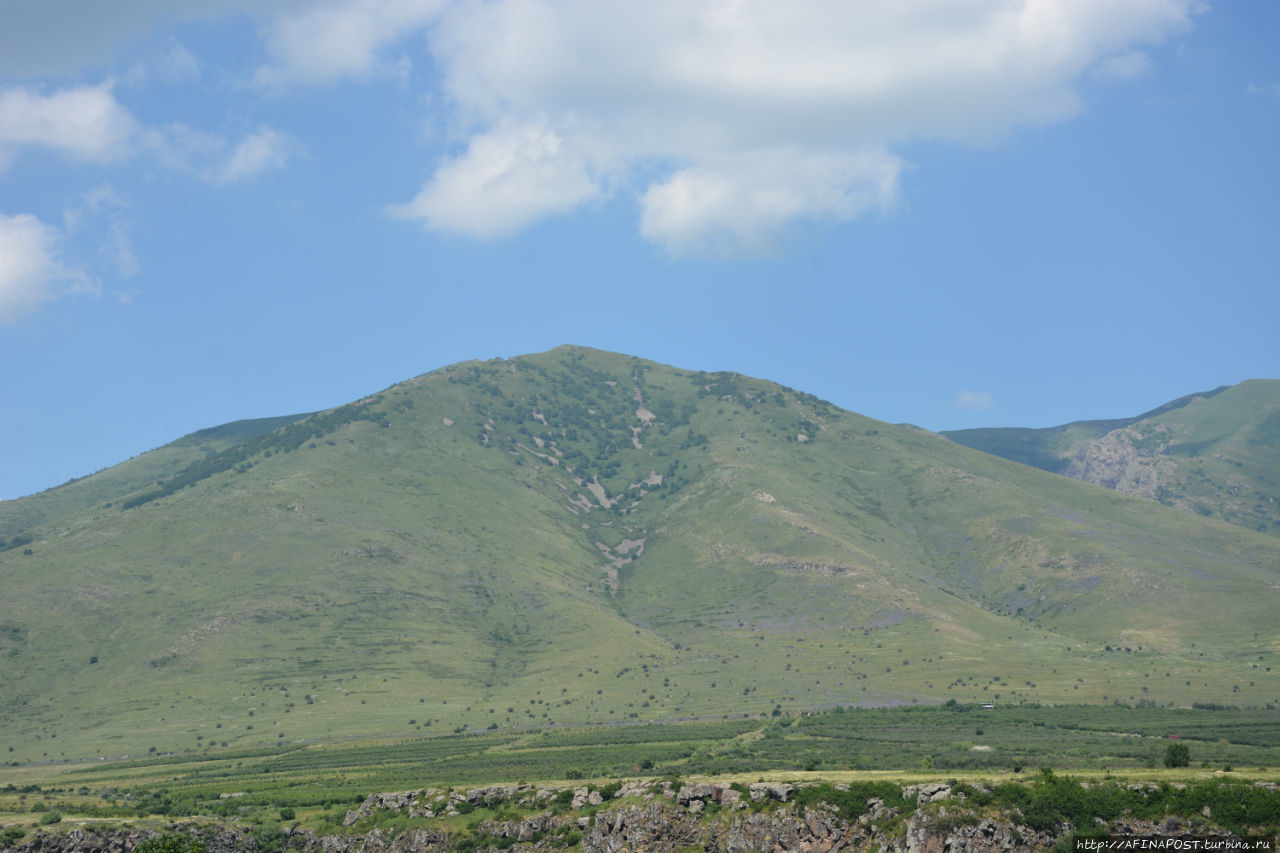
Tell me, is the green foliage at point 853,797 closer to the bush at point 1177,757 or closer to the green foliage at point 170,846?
the bush at point 1177,757

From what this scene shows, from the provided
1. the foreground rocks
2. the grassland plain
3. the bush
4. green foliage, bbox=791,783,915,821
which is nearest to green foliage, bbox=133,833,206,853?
the foreground rocks

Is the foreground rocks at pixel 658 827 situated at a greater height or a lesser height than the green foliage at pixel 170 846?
lesser

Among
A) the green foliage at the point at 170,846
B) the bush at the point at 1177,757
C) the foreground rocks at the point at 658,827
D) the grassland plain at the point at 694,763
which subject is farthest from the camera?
the grassland plain at the point at 694,763

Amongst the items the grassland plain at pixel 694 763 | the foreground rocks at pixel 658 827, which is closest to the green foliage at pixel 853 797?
the foreground rocks at pixel 658 827

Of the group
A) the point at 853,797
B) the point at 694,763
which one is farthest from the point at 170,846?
the point at 694,763

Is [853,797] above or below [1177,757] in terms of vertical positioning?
above

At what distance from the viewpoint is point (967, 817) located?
8338 cm

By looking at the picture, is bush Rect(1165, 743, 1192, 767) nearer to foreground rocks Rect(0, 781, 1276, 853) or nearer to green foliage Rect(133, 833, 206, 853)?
foreground rocks Rect(0, 781, 1276, 853)

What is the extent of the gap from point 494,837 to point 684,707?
322ft

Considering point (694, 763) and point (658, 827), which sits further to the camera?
point (694, 763)

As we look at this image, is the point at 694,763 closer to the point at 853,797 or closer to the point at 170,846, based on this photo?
the point at 853,797

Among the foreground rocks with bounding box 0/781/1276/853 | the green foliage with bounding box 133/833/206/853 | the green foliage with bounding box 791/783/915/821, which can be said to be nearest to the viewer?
the foreground rocks with bounding box 0/781/1276/853

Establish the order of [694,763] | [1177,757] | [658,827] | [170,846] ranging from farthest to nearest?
1. [694,763]
2. [1177,757]
3. [658,827]
4. [170,846]

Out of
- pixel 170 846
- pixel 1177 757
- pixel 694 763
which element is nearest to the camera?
pixel 170 846
